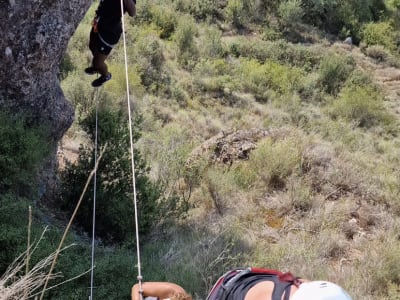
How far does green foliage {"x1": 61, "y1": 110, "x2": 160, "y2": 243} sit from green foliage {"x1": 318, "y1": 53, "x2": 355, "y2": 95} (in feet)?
34.3

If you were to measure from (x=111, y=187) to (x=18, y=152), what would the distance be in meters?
1.43

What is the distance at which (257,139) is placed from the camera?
868cm

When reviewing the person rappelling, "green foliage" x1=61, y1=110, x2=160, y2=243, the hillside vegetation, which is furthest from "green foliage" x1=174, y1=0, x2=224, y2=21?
"green foliage" x1=61, y1=110, x2=160, y2=243

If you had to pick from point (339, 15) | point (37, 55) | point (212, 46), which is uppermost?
point (37, 55)

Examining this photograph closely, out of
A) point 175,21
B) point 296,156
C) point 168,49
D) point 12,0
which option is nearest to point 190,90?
point 168,49

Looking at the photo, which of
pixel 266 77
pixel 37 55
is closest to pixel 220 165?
pixel 37 55

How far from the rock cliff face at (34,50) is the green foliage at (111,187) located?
25.2 inches

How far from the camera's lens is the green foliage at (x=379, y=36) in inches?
727

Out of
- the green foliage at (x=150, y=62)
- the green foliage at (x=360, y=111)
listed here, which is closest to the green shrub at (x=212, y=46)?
the green foliage at (x=150, y=62)

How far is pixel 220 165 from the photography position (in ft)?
25.6

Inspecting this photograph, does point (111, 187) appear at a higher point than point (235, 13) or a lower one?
higher

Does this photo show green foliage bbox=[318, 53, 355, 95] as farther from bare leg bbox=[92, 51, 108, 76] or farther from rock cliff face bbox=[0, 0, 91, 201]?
rock cliff face bbox=[0, 0, 91, 201]

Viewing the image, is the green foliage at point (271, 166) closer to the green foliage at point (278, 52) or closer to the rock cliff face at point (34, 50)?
the rock cliff face at point (34, 50)

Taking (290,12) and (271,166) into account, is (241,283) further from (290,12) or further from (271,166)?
(290,12)
